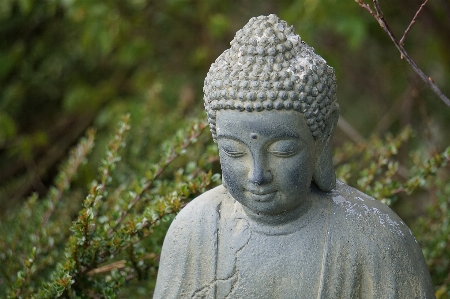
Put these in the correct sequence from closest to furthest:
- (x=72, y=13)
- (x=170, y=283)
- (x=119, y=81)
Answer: (x=170, y=283) < (x=72, y=13) < (x=119, y=81)

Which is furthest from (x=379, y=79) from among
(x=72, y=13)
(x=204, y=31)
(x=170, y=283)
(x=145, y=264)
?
(x=170, y=283)

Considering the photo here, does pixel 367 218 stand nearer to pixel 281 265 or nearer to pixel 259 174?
pixel 281 265

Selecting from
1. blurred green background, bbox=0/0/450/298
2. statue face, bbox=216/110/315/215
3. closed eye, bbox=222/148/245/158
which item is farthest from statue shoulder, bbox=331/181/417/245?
blurred green background, bbox=0/0/450/298

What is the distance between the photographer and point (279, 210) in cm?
188

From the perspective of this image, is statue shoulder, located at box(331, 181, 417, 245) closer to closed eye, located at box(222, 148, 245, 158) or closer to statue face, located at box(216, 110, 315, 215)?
statue face, located at box(216, 110, 315, 215)

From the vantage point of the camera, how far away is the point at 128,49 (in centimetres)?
450

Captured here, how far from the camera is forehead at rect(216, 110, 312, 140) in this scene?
5.76 feet

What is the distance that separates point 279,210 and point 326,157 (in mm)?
217

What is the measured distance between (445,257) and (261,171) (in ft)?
5.01

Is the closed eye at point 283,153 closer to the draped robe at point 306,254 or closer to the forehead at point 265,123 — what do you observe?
the forehead at point 265,123

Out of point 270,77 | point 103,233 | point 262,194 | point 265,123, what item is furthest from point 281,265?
point 103,233

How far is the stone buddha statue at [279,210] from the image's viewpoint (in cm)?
177

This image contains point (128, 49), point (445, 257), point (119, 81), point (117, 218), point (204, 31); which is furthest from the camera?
point (119, 81)

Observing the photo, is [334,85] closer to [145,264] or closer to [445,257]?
[145,264]
